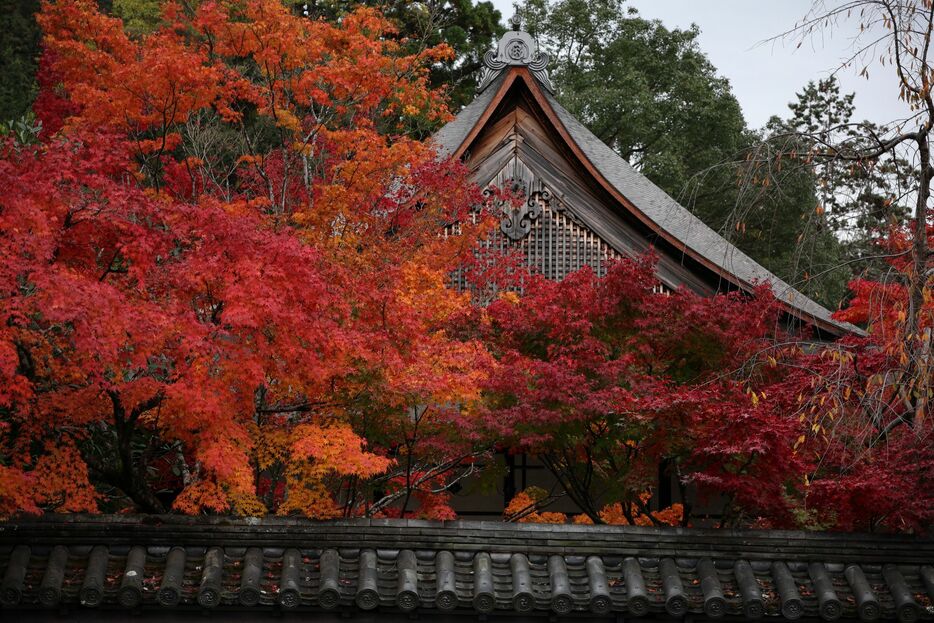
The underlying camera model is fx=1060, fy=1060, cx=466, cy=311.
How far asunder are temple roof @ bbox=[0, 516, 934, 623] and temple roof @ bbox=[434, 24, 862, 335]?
8.17 metres

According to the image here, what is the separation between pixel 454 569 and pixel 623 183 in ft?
48.0

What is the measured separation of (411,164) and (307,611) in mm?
9915

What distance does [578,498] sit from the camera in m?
14.7

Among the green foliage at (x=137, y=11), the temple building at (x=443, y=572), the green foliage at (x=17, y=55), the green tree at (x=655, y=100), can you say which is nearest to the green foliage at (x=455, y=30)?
the green tree at (x=655, y=100)

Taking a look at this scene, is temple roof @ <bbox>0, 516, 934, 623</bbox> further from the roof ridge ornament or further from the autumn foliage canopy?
the roof ridge ornament

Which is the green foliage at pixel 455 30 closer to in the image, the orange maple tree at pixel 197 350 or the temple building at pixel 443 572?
the orange maple tree at pixel 197 350

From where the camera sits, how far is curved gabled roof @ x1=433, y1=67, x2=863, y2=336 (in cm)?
1922

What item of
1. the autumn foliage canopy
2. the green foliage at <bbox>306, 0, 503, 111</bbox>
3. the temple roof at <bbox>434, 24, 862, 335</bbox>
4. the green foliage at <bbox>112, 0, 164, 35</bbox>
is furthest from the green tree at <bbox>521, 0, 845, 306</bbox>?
the autumn foliage canopy

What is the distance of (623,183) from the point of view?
22.7 metres

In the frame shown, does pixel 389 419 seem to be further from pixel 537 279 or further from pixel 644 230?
pixel 644 230

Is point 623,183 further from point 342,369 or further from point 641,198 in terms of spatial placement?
point 342,369

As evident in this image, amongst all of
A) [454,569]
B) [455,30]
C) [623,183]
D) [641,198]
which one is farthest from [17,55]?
[454,569]

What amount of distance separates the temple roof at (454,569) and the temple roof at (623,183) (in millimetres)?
8175

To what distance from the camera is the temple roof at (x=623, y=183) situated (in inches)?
758
